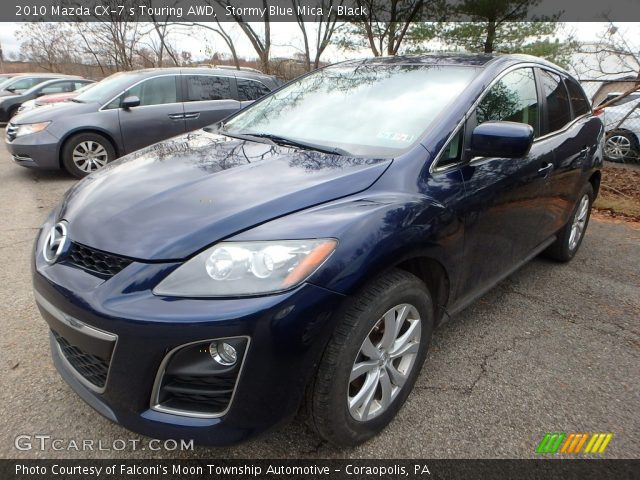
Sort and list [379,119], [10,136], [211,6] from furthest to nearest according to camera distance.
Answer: [211,6]
[10,136]
[379,119]

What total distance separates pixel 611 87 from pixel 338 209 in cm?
1123

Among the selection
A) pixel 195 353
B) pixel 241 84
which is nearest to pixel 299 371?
pixel 195 353

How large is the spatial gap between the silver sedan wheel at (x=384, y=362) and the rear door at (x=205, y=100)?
5.63m

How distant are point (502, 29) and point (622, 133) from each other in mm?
3903

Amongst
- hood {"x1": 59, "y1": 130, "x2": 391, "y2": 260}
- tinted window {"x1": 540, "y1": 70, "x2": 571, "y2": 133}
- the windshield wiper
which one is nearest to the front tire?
hood {"x1": 59, "y1": 130, "x2": 391, "y2": 260}

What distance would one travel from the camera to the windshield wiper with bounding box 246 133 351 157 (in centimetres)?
214

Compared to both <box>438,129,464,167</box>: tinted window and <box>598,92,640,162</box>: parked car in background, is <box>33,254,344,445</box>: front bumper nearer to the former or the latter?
<box>438,129,464,167</box>: tinted window

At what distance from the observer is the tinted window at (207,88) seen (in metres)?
6.77

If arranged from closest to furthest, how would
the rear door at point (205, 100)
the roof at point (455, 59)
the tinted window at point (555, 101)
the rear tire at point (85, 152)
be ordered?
the roof at point (455, 59) → the tinted window at point (555, 101) → the rear tire at point (85, 152) → the rear door at point (205, 100)

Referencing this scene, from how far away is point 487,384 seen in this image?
2.24 m

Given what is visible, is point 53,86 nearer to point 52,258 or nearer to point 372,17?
point 372,17

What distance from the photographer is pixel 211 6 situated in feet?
44.1

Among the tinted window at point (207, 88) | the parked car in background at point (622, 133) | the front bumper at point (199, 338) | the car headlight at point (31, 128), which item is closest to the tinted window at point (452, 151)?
the front bumper at point (199, 338)

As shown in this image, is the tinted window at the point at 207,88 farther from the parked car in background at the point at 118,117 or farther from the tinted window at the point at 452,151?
the tinted window at the point at 452,151
